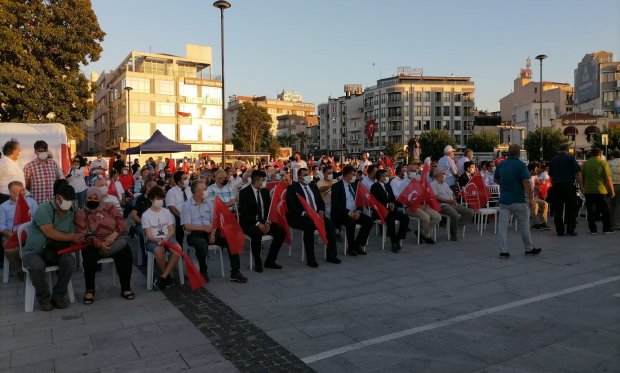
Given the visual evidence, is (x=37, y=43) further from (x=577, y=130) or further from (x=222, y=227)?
(x=577, y=130)

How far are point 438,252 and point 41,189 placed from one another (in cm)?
711

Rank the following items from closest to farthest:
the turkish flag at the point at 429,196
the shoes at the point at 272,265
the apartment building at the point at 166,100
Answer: the shoes at the point at 272,265 < the turkish flag at the point at 429,196 < the apartment building at the point at 166,100

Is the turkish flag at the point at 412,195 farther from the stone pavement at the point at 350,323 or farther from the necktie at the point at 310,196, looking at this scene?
the necktie at the point at 310,196

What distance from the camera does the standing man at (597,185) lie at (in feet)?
31.3

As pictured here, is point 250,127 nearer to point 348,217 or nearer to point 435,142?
point 435,142

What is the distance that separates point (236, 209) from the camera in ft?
28.9

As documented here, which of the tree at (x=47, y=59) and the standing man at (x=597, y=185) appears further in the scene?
the tree at (x=47, y=59)

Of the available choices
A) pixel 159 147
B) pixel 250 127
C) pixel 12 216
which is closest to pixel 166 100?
pixel 250 127

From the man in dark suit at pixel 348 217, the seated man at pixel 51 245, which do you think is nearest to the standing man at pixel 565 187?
the man in dark suit at pixel 348 217

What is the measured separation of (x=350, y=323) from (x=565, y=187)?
7.09m

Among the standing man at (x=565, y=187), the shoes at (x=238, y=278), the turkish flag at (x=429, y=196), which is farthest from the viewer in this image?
the standing man at (x=565, y=187)

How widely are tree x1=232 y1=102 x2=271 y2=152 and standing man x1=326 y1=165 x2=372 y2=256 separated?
57986 millimetres

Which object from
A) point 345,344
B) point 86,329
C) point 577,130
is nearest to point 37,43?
point 86,329

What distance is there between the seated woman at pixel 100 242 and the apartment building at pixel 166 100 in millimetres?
51536
